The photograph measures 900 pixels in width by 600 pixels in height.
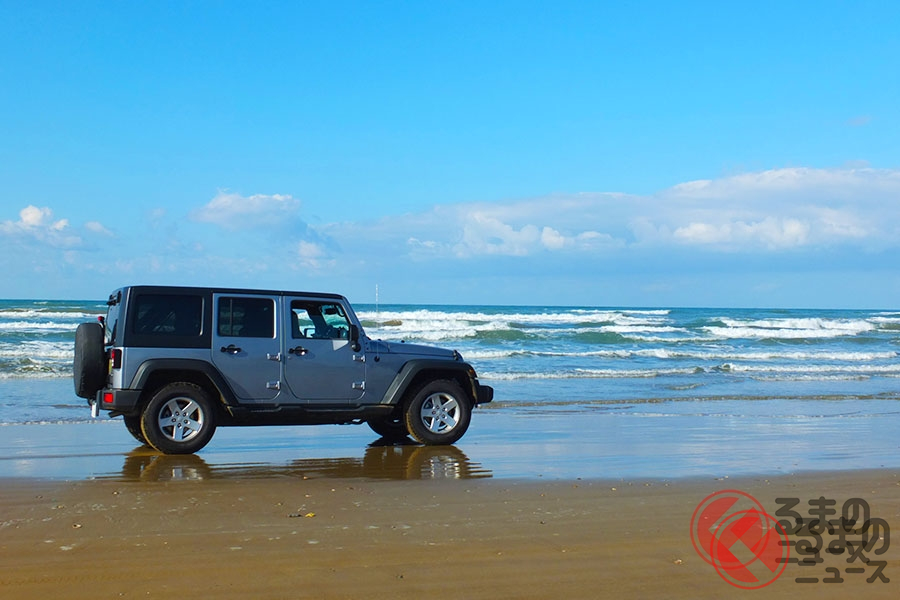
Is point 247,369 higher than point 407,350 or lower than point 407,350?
lower

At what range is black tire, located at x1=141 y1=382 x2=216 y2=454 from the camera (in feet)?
31.4

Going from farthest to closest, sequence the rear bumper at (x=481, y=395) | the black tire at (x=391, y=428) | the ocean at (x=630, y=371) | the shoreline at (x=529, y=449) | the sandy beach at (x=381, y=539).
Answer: the ocean at (x=630, y=371)
the black tire at (x=391, y=428)
the rear bumper at (x=481, y=395)
the shoreline at (x=529, y=449)
the sandy beach at (x=381, y=539)

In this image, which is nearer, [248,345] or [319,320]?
[248,345]

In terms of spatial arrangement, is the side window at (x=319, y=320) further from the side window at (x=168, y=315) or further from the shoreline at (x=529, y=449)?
the shoreline at (x=529, y=449)

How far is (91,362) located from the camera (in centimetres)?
957

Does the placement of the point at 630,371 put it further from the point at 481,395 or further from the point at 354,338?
the point at 354,338

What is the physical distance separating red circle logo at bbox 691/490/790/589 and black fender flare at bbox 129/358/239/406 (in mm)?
5121

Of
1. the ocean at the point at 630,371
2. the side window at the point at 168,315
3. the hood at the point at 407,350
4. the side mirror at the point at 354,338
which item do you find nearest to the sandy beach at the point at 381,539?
the side window at the point at 168,315

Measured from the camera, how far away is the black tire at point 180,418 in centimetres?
956

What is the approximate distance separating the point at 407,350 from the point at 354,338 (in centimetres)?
74

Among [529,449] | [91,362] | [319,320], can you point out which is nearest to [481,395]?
[529,449]

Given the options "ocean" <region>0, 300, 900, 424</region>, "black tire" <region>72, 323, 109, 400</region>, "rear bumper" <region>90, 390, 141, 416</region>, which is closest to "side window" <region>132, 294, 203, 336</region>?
"black tire" <region>72, 323, 109, 400</region>

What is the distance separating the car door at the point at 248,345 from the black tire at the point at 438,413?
1653 millimetres

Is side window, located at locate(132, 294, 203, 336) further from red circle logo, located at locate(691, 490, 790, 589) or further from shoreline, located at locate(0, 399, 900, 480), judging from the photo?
red circle logo, located at locate(691, 490, 790, 589)
